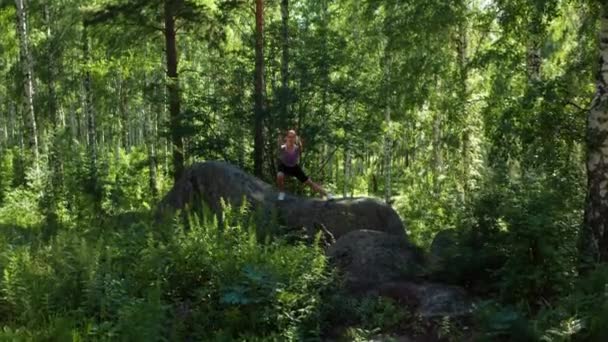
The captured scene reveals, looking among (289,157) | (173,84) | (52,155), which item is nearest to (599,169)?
(289,157)

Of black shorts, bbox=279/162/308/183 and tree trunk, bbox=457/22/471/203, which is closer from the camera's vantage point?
black shorts, bbox=279/162/308/183

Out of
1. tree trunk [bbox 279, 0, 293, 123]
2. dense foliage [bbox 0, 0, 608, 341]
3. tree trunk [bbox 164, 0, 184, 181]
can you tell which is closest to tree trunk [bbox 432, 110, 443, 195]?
dense foliage [bbox 0, 0, 608, 341]

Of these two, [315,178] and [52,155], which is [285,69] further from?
[52,155]

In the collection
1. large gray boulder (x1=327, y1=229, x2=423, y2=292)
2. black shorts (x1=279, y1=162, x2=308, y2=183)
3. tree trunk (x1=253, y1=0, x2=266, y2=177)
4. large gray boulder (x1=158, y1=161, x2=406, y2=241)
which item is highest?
tree trunk (x1=253, y1=0, x2=266, y2=177)

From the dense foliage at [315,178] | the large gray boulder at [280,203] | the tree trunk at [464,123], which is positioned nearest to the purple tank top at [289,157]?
the large gray boulder at [280,203]

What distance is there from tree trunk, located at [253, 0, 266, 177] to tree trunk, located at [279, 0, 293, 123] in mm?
533

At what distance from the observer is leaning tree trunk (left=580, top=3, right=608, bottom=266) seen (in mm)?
6680

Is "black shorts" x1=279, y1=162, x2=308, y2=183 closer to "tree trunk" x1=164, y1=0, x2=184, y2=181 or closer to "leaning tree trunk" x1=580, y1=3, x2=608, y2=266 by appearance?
"tree trunk" x1=164, y1=0, x2=184, y2=181

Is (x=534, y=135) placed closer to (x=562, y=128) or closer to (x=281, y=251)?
(x=562, y=128)

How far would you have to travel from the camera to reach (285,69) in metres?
15.0

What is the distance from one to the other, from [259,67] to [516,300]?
928 centimetres

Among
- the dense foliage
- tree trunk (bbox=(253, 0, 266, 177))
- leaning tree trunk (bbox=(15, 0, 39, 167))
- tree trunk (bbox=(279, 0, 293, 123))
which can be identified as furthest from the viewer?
leaning tree trunk (bbox=(15, 0, 39, 167))

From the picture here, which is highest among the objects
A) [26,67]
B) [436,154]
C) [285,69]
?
[26,67]

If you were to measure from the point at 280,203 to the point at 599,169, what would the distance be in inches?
245
